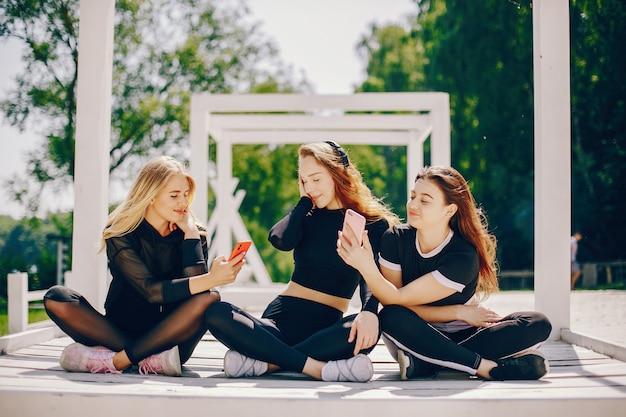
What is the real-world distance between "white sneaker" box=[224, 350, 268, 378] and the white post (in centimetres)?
265

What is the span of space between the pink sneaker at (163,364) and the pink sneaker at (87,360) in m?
0.14

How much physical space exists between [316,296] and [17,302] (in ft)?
9.55

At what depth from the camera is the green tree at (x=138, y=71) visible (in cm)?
1073

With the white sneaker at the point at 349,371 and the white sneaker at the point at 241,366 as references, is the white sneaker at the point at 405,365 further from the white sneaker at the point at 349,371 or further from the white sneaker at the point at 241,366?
the white sneaker at the point at 241,366

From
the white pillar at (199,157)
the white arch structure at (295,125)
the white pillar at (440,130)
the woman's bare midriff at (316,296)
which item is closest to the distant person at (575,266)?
the white arch structure at (295,125)

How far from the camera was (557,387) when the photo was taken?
282 cm

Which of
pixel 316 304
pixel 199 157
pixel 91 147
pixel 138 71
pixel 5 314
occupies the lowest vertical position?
pixel 5 314

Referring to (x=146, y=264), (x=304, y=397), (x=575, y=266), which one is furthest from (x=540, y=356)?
(x=575, y=266)

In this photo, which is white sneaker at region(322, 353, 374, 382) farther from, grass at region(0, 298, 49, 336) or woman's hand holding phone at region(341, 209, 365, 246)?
grass at region(0, 298, 49, 336)

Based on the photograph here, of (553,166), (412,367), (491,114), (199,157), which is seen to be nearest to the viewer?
(412,367)

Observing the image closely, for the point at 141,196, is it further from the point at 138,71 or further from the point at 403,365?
the point at 138,71

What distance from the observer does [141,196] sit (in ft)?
11.7

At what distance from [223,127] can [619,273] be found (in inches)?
423

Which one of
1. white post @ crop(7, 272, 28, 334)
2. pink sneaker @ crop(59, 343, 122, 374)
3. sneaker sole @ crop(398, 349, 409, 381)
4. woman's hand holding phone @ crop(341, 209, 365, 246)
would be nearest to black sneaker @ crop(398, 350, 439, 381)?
sneaker sole @ crop(398, 349, 409, 381)
